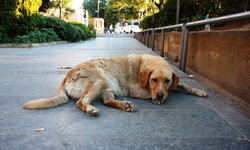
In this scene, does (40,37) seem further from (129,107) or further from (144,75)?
(129,107)

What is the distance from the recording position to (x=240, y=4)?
7.20m

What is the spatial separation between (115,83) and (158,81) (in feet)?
2.58

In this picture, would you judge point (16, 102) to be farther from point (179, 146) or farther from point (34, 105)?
point (179, 146)

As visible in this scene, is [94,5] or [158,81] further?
[94,5]

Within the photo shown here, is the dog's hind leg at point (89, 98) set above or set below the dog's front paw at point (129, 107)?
above

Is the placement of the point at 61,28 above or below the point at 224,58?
above

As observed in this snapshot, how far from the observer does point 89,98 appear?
2.89 metres

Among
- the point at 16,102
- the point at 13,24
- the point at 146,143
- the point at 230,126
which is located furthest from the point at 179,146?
the point at 13,24

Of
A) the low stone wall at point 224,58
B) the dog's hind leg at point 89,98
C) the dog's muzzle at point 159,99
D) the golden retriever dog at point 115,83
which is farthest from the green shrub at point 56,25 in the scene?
the dog's muzzle at point 159,99

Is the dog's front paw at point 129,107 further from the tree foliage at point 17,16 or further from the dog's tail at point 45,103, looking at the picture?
the tree foliage at point 17,16

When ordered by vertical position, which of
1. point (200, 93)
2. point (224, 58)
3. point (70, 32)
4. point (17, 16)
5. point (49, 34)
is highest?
point (17, 16)

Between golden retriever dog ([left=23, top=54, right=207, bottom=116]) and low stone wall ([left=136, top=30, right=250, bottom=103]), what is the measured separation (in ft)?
2.01

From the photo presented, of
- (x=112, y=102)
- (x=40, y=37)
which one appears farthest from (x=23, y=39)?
(x=112, y=102)

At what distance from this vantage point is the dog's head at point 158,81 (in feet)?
10.0
